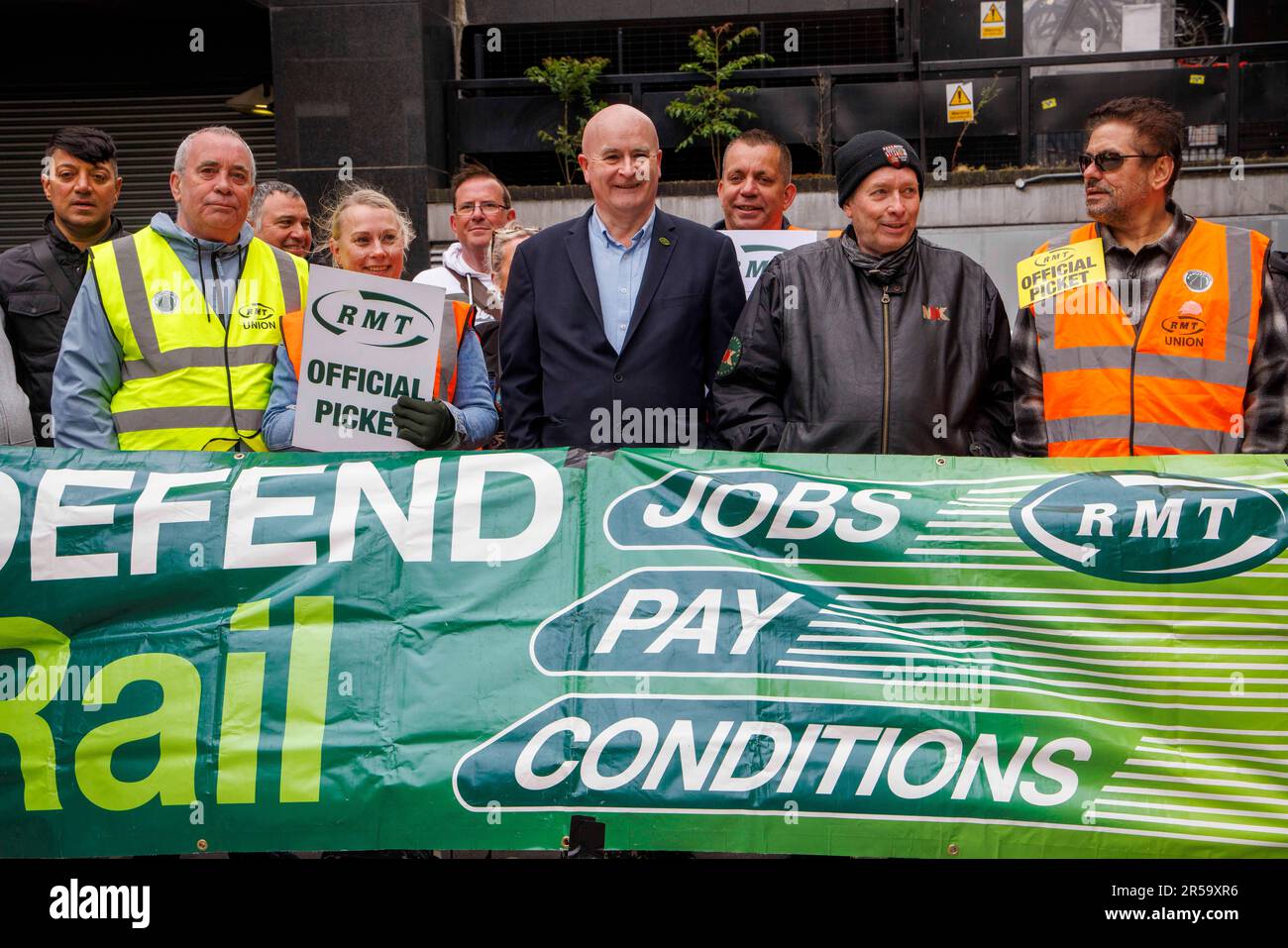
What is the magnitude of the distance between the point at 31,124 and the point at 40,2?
160 cm

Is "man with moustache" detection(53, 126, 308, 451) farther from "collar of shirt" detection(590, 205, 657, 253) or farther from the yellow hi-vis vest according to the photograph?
"collar of shirt" detection(590, 205, 657, 253)

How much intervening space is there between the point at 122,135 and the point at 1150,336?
1405 centimetres

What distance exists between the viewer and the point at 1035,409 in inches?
186

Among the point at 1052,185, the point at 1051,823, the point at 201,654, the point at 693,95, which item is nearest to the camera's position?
the point at 1051,823

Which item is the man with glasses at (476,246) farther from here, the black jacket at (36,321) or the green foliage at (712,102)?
the green foliage at (712,102)

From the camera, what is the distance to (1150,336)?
15.3ft

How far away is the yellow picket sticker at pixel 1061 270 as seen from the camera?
4.78 metres

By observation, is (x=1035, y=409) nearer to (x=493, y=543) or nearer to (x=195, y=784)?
(x=493, y=543)

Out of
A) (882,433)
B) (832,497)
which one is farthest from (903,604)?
(882,433)

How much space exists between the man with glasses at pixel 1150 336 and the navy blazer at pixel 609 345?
1239mm

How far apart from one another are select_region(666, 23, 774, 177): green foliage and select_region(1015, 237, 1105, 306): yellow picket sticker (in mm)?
9973

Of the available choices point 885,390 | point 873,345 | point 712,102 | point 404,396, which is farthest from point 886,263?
point 712,102

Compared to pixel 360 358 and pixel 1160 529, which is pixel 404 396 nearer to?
pixel 360 358

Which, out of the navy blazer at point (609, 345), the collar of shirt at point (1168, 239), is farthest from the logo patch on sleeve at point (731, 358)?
the collar of shirt at point (1168, 239)
